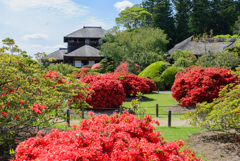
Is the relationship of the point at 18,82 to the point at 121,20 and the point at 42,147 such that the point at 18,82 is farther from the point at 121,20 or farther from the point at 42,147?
the point at 121,20

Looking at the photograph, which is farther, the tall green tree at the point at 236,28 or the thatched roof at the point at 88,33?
the thatched roof at the point at 88,33

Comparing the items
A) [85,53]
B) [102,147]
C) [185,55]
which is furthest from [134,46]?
[102,147]

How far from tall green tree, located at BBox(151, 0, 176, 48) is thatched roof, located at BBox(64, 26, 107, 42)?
535 inches

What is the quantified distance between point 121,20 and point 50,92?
5027 centimetres

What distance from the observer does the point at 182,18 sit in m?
57.2

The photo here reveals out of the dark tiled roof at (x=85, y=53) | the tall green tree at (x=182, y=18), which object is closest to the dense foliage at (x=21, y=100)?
the dark tiled roof at (x=85, y=53)

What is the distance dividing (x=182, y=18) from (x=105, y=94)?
164 feet

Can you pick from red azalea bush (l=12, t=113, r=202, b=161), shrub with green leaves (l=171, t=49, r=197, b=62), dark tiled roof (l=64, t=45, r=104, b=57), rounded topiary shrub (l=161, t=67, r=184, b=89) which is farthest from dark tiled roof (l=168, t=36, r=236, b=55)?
red azalea bush (l=12, t=113, r=202, b=161)

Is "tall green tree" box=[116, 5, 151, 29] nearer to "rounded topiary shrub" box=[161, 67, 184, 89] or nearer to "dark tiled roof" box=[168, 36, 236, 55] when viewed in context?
"dark tiled roof" box=[168, 36, 236, 55]

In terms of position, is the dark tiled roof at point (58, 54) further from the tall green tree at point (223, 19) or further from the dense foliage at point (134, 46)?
the tall green tree at point (223, 19)

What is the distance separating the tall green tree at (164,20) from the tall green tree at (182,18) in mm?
1472

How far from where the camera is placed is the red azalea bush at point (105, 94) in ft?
42.8

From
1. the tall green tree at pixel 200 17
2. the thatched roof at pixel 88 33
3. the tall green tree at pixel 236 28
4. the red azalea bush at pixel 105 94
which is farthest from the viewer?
the tall green tree at pixel 200 17

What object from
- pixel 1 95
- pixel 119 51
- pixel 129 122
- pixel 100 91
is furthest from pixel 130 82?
pixel 119 51
